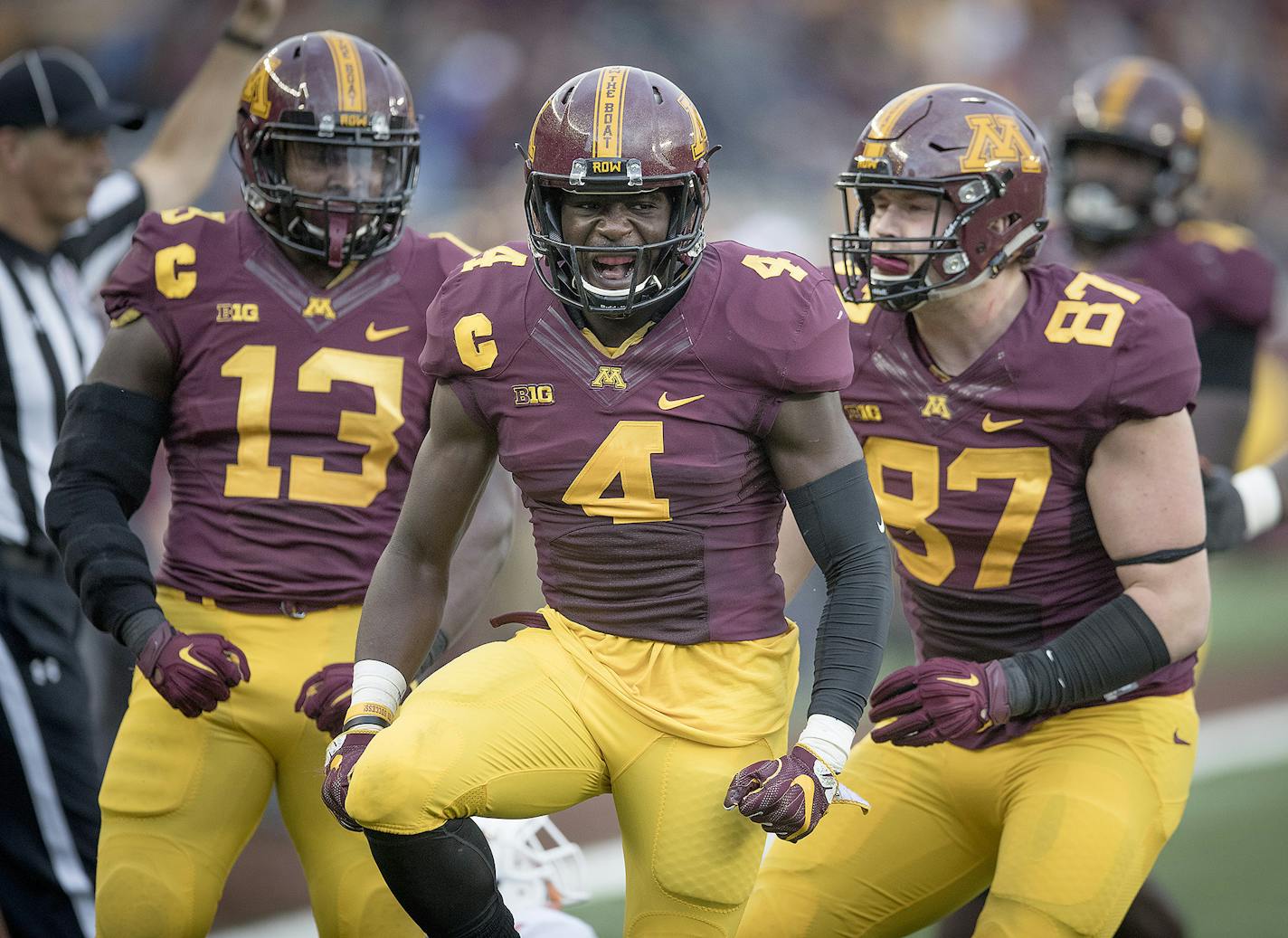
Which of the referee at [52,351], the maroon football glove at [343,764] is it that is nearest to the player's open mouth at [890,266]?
the maroon football glove at [343,764]

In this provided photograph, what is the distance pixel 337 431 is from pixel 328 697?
0.56m

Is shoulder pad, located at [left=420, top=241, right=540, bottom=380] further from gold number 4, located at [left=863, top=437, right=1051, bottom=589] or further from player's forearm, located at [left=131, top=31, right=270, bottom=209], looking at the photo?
player's forearm, located at [left=131, top=31, right=270, bottom=209]

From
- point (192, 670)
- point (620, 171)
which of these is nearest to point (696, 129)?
point (620, 171)

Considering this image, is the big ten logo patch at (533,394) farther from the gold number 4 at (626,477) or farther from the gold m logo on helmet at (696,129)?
the gold m logo on helmet at (696,129)

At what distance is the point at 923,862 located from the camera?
3.20m

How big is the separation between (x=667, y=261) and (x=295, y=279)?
949 mm

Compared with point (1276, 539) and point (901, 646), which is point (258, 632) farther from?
point (1276, 539)

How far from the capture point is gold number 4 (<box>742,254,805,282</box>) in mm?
2814

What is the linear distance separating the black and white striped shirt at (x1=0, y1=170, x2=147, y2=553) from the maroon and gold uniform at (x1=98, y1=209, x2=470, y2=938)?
2.86 feet

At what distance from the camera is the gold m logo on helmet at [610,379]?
276cm

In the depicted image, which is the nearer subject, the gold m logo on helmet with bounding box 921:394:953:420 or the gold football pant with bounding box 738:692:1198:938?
the gold football pant with bounding box 738:692:1198:938

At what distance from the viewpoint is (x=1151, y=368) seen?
3059 millimetres

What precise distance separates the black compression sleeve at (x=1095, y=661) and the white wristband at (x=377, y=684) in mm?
1072

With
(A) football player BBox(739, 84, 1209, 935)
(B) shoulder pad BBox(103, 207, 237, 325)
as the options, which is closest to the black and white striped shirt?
(B) shoulder pad BBox(103, 207, 237, 325)
